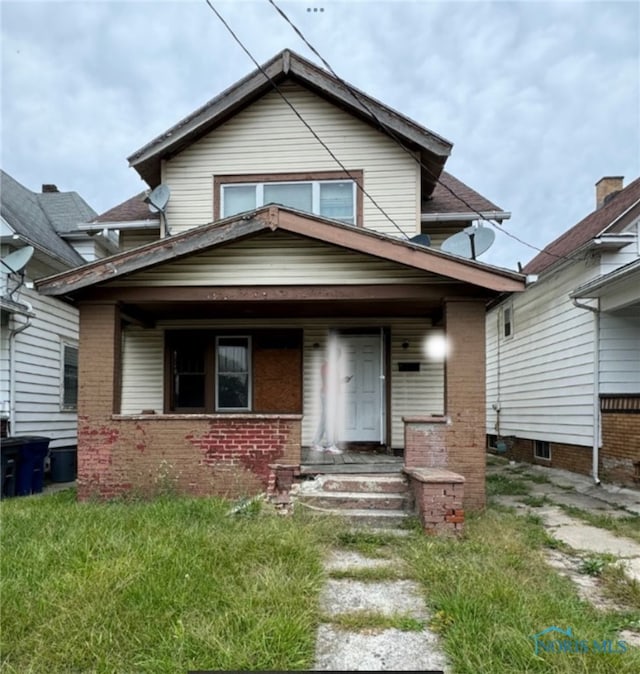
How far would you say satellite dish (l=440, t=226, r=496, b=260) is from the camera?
7.39 metres

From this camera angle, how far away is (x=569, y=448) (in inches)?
396

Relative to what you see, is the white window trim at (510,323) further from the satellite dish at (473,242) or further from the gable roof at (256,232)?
the gable roof at (256,232)

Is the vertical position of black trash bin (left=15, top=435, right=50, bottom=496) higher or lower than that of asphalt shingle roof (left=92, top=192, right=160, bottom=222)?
lower

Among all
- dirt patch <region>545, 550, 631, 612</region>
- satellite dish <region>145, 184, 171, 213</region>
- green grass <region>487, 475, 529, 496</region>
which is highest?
satellite dish <region>145, 184, 171, 213</region>

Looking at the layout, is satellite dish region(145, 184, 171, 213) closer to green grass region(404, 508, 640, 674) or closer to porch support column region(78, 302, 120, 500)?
porch support column region(78, 302, 120, 500)

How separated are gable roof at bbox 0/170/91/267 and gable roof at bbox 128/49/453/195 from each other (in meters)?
3.01

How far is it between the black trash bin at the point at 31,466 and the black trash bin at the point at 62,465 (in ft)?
3.31

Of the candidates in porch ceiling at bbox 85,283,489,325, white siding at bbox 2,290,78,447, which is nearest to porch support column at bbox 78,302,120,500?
porch ceiling at bbox 85,283,489,325

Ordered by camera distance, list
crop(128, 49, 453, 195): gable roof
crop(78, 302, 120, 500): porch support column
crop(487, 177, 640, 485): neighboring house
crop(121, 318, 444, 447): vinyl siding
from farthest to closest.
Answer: crop(121, 318, 444, 447): vinyl siding, crop(128, 49, 453, 195): gable roof, crop(487, 177, 640, 485): neighboring house, crop(78, 302, 120, 500): porch support column

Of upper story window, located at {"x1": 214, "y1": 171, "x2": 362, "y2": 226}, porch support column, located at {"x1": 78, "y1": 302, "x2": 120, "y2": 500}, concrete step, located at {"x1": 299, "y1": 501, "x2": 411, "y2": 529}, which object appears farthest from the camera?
upper story window, located at {"x1": 214, "y1": 171, "x2": 362, "y2": 226}

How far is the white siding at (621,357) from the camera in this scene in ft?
28.8

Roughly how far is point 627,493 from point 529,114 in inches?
375

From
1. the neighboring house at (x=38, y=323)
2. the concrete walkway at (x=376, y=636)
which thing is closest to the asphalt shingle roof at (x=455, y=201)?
the neighboring house at (x=38, y=323)

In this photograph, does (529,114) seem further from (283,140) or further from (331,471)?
(331,471)
